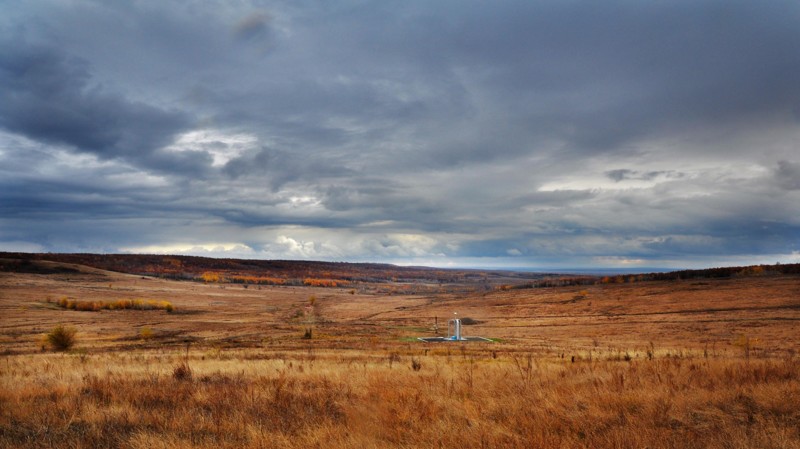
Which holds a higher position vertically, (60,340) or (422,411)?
(422,411)

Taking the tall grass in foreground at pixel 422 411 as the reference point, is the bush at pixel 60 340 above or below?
below

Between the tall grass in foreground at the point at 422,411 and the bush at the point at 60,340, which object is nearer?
the tall grass in foreground at the point at 422,411

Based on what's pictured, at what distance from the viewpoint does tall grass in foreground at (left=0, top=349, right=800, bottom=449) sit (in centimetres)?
625

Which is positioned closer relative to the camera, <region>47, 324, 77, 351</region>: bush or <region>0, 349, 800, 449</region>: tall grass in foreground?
<region>0, 349, 800, 449</region>: tall grass in foreground

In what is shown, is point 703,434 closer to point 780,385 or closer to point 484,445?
point 484,445

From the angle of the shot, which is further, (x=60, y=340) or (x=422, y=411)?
(x=60, y=340)

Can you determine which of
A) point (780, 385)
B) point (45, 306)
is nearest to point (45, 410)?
point (780, 385)

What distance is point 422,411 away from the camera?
7840 millimetres

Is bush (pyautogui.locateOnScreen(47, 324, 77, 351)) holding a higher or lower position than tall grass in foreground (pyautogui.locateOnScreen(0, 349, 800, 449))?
lower

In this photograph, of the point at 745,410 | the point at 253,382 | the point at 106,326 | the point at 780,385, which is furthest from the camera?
the point at 106,326

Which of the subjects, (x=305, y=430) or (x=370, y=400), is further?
(x=370, y=400)

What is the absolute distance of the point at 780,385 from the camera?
8.86 meters

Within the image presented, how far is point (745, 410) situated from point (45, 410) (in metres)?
12.3

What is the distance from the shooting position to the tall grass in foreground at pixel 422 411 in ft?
20.5
